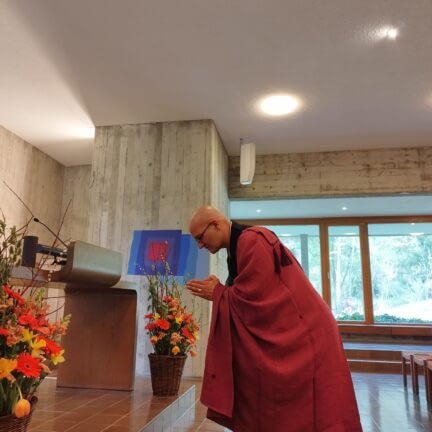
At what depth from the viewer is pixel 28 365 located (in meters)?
1.08

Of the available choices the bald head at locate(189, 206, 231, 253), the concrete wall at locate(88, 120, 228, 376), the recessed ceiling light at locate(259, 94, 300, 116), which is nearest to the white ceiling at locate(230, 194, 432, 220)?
the concrete wall at locate(88, 120, 228, 376)

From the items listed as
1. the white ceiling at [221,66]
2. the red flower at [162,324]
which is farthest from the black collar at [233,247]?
the white ceiling at [221,66]

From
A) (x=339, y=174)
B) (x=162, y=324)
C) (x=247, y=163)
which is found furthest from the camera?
(x=339, y=174)

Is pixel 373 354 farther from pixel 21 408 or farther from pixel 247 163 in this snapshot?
pixel 21 408

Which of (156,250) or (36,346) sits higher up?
(156,250)

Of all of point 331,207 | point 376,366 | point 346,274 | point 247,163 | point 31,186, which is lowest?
point 376,366

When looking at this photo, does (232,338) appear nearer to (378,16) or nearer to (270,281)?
(270,281)

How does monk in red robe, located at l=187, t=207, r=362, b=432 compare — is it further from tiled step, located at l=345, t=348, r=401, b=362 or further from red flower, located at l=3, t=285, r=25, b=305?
tiled step, located at l=345, t=348, r=401, b=362

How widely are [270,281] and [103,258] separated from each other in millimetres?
1026

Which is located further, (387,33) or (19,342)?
(387,33)

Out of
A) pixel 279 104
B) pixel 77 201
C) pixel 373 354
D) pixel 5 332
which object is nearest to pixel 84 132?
pixel 77 201

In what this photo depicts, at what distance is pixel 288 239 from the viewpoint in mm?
8594

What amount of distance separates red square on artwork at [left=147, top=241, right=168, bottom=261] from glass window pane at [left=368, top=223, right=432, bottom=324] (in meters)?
5.15

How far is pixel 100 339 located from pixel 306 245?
6028mm
